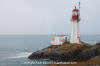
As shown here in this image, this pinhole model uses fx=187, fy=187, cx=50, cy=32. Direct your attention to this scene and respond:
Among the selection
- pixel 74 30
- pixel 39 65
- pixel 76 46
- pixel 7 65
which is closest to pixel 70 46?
pixel 76 46

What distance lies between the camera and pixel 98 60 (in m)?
46.6

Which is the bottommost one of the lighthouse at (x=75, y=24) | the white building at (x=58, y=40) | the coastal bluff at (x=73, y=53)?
the coastal bluff at (x=73, y=53)

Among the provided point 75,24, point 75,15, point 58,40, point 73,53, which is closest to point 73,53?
point 73,53

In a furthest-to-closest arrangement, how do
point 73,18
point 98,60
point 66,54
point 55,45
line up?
point 55,45, point 73,18, point 66,54, point 98,60

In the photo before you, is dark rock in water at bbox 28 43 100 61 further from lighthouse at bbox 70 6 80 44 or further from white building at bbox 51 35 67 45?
white building at bbox 51 35 67 45

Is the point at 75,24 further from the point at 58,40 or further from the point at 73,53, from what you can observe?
the point at 73,53

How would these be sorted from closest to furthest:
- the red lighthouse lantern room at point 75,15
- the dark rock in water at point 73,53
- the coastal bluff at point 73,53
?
the coastal bluff at point 73,53 → the dark rock in water at point 73,53 → the red lighthouse lantern room at point 75,15

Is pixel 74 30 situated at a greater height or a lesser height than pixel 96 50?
greater

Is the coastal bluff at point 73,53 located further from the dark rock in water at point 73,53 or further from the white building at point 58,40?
the white building at point 58,40

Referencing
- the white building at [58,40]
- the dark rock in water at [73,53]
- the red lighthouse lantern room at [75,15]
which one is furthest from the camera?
the white building at [58,40]

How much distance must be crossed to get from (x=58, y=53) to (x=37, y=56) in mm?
8996

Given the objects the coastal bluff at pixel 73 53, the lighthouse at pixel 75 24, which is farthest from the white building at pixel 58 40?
the coastal bluff at pixel 73 53

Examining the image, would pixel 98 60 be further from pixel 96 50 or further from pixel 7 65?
pixel 7 65

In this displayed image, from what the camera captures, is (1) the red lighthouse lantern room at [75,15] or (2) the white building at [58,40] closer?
(1) the red lighthouse lantern room at [75,15]
